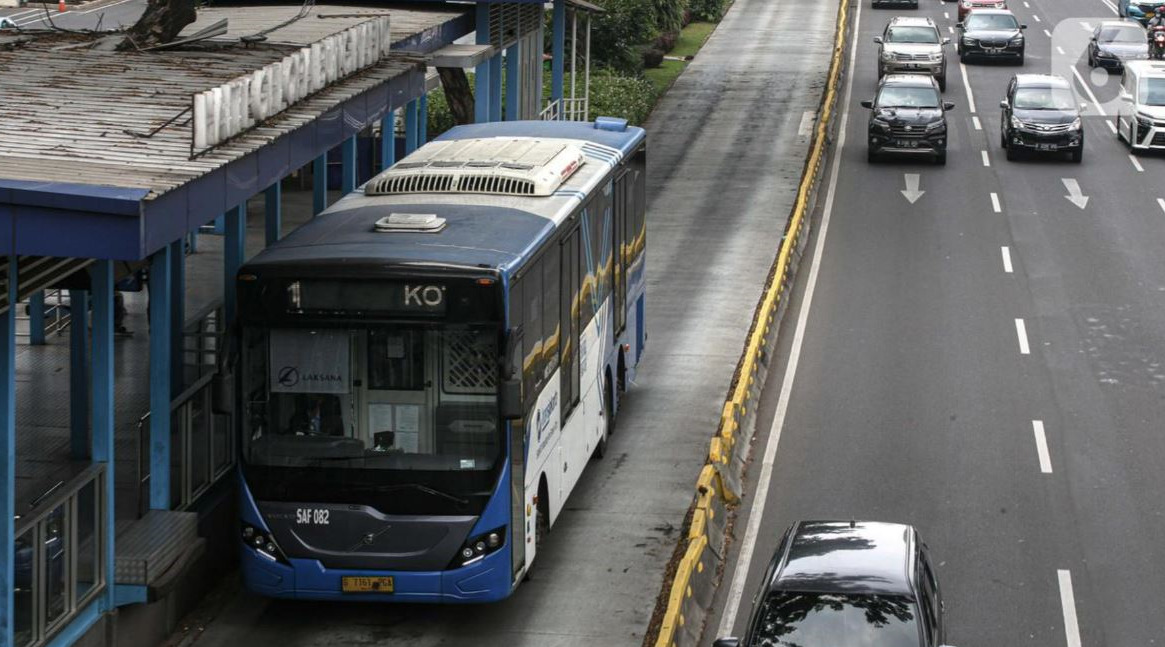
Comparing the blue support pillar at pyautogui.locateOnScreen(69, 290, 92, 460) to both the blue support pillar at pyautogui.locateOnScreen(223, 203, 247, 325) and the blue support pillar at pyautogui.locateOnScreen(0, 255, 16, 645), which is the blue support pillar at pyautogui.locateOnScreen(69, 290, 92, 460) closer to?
the blue support pillar at pyautogui.locateOnScreen(223, 203, 247, 325)

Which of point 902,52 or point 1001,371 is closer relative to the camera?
point 1001,371

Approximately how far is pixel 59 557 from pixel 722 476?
7763mm

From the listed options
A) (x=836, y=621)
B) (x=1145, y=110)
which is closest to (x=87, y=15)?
(x=836, y=621)

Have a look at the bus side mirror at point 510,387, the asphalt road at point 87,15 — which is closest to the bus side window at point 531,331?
the bus side mirror at point 510,387

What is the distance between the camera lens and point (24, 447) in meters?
17.7

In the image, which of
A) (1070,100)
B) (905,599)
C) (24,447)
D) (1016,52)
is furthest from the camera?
(1016,52)

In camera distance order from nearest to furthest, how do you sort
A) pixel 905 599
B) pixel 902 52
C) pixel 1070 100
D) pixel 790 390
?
1. pixel 905 599
2. pixel 790 390
3. pixel 1070 100
4. pixel 902 52

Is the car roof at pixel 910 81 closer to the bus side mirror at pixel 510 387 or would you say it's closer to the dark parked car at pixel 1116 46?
the dark parked car at pixel 1116 46

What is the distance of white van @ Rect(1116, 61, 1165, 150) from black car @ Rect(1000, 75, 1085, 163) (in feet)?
4.43

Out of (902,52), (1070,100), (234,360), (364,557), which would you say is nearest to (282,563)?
(364,557)

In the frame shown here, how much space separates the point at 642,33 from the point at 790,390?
106ft

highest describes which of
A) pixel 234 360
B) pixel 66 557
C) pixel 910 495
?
pixel 234 360

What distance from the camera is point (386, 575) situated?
1430 centimetres

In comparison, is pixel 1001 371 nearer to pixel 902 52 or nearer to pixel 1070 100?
pixel 1070 100
